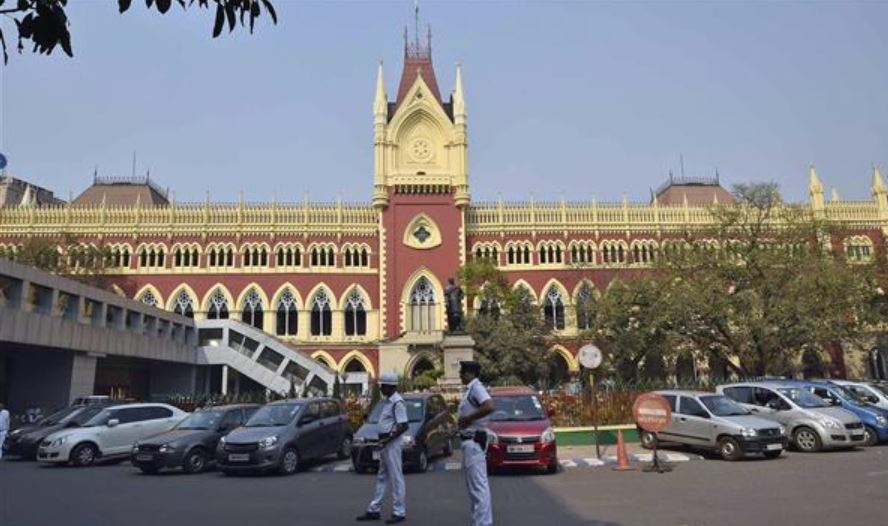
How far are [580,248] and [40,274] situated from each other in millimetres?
31236

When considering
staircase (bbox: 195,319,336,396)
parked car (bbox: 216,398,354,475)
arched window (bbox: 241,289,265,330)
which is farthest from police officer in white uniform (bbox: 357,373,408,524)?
arched window (bbox: 241,289,265,330)

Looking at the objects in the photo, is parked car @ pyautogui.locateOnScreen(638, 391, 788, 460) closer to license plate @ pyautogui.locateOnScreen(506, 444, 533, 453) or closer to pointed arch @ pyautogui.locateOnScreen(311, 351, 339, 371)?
→ license plate @ pyautogui.locateOnScreen(506, 444, 533, 453)

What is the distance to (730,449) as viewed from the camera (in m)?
14.5

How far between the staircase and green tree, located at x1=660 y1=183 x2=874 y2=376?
1871 cm

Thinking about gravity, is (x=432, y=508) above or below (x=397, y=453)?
below

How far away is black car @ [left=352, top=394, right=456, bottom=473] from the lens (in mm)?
13867

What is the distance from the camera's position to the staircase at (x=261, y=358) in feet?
121

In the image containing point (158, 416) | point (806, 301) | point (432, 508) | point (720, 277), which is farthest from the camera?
point (720, 277)

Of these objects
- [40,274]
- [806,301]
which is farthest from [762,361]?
[40,274]

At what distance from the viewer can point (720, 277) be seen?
30672 millimetres

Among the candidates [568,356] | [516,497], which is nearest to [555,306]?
[568,356]

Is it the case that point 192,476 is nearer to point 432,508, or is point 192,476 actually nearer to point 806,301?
point 432,508

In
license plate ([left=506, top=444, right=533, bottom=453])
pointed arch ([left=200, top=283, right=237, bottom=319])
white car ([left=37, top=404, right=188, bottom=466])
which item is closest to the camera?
license plate ([left=506, top=444, right=533, bottom=453])

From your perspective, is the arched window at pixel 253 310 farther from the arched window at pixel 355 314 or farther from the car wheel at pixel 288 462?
the car wheel at pixel 288 462
